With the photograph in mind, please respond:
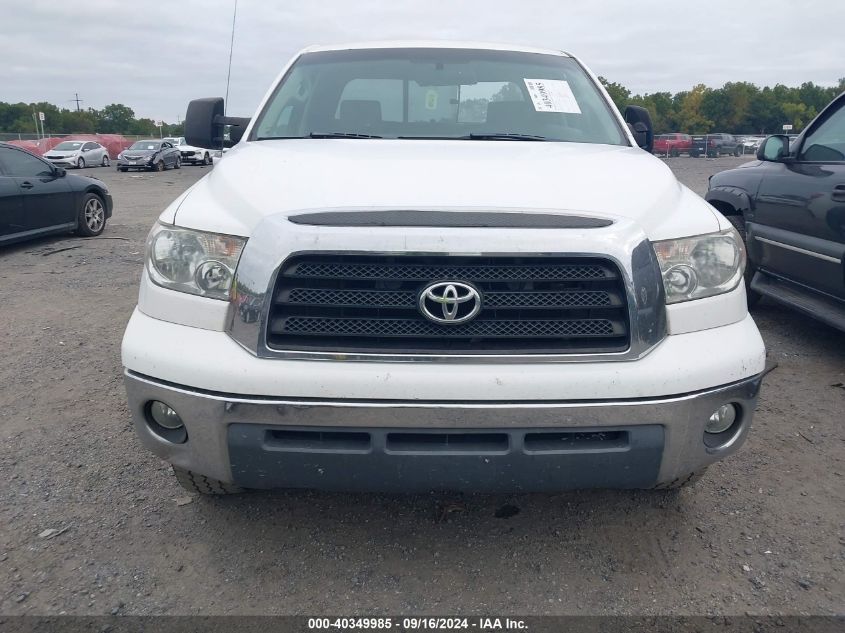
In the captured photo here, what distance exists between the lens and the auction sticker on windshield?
348 cm

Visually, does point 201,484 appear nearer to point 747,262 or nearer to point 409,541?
point 409,541

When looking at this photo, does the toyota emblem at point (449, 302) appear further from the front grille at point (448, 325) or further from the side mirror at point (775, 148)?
the side mirror at point (775, 148)

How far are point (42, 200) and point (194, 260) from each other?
26.9 feet

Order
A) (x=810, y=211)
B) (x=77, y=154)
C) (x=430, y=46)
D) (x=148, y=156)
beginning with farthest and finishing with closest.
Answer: (x=77, y=154) < (x=148, y=156) < (x=810, y=211) < (x=430, y=46)

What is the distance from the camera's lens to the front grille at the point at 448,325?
6.84ft

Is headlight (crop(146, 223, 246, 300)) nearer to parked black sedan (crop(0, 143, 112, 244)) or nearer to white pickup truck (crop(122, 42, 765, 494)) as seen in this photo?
white pickup truck (crop(122, 42, 765, 494))

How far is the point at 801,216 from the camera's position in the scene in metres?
4.44

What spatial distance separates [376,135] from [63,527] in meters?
2.15

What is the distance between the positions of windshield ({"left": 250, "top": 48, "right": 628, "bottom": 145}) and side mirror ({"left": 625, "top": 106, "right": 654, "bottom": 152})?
42cm

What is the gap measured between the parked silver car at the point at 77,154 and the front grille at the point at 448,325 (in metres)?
33.3

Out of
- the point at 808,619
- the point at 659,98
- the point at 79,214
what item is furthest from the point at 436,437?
the point at 659,98

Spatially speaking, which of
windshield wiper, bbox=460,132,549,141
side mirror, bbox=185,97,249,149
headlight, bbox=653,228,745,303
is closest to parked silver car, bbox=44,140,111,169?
side mirror, bbox=185,97,249,149

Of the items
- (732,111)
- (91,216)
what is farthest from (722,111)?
(91,216)

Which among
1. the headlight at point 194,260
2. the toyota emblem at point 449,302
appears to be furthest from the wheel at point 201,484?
the toyota emblem at point 449,302
